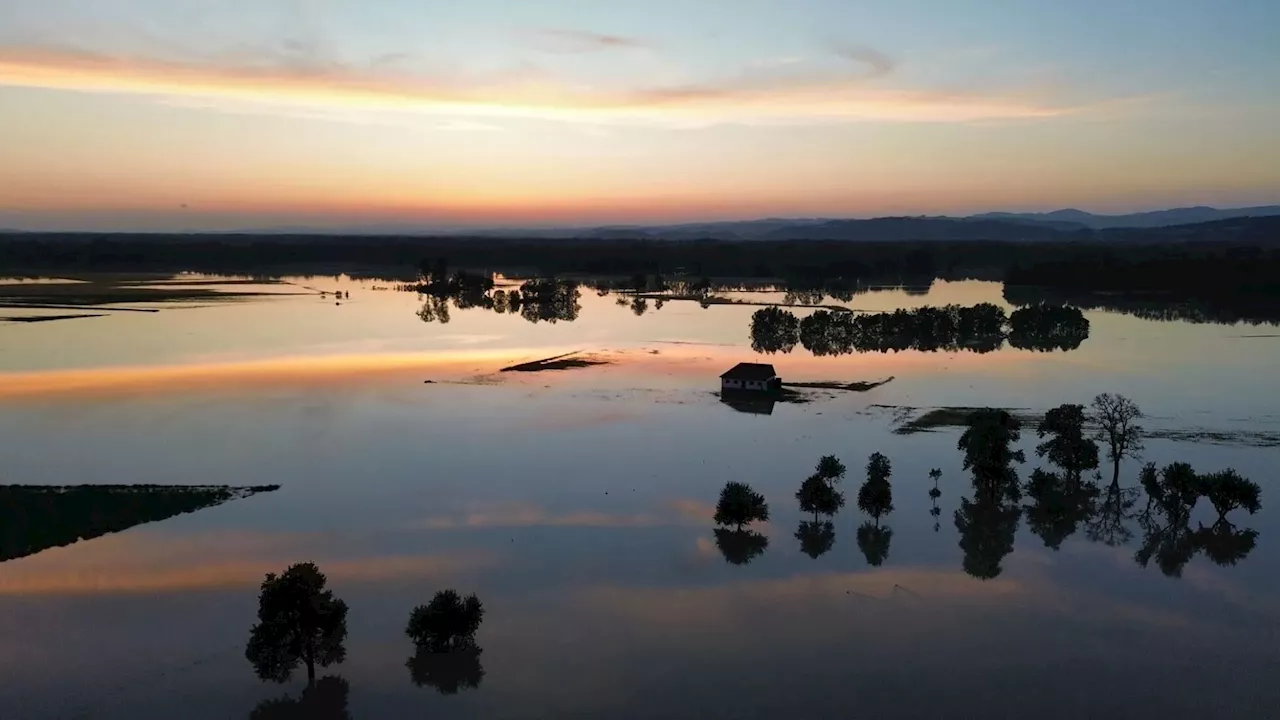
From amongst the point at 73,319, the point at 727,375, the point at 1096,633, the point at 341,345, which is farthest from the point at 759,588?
the point at 73,319

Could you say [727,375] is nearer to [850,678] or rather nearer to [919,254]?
[850,678]

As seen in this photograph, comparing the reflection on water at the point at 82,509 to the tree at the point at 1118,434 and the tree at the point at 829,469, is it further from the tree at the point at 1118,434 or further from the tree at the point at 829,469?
the tree at the point at 1118,434

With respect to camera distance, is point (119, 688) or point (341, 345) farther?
point (341, 345)

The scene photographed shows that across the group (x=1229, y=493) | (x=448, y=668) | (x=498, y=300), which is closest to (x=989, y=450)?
(x=1229, y=493)

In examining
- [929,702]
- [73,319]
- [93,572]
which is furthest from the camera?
[73,319]

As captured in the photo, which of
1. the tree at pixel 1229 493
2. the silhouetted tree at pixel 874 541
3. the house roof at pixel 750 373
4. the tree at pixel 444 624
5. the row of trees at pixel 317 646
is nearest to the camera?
the row of trees at pixel 317 646

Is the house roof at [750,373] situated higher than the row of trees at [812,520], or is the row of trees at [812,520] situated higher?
the house roof at [750,373]

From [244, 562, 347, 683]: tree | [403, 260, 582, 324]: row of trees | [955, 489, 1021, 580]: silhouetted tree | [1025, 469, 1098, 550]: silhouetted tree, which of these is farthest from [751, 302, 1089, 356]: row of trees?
[244, 562, 347, 683]: tree

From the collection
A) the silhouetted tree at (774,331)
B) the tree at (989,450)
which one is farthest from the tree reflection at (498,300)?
the tree at (989,450)
